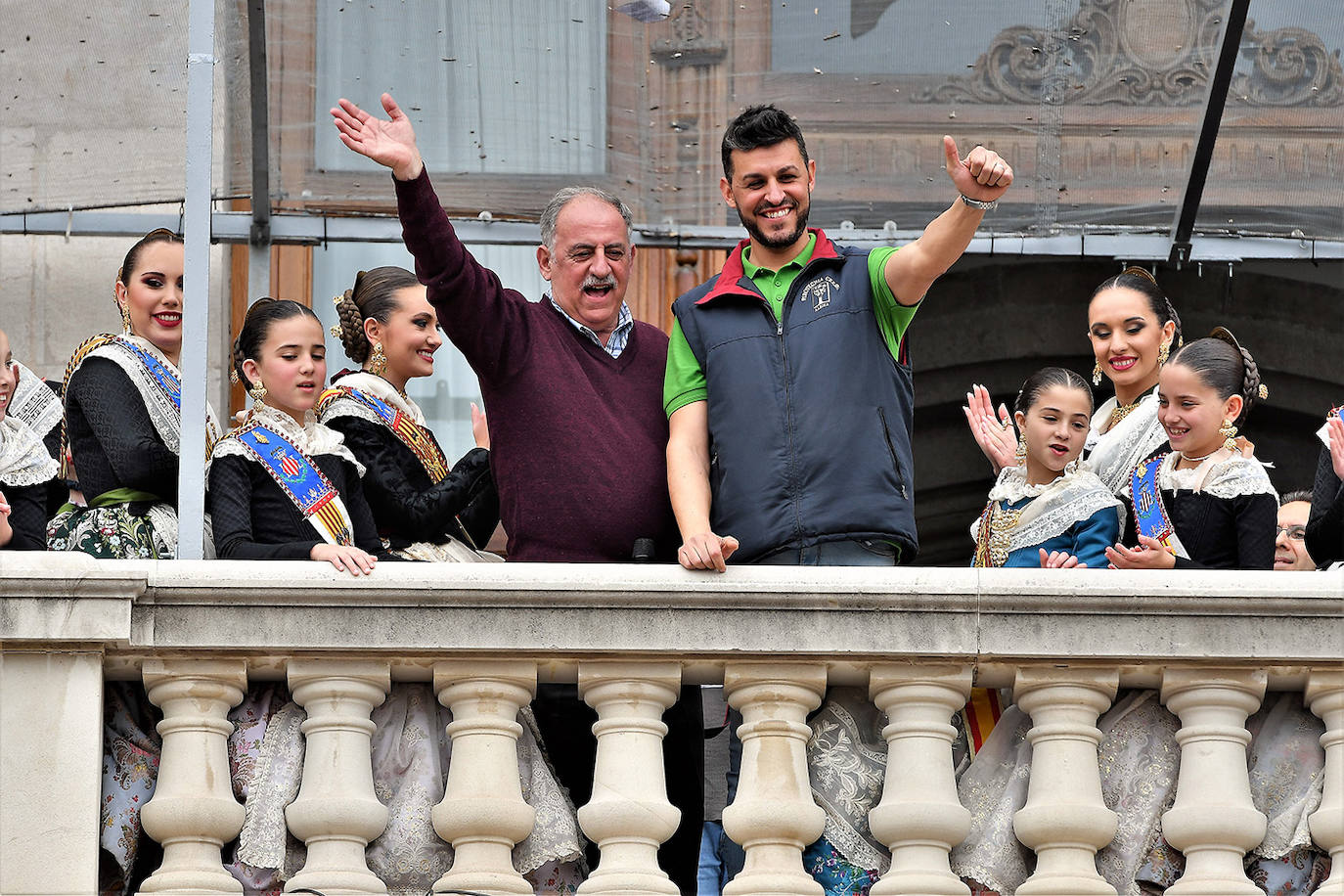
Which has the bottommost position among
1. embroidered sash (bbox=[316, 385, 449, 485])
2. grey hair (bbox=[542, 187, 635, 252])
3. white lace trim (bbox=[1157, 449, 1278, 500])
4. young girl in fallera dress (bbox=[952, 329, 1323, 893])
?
young girl in fallera dress (bbox=[952, 329, 1323, 893])

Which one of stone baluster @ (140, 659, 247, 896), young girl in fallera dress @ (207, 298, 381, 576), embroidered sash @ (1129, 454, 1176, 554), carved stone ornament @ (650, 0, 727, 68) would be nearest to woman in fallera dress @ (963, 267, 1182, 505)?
embroidered sash @ (1129, 454, 1176, 554)

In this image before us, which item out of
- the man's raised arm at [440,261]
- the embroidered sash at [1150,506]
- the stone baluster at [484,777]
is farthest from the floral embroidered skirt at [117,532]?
the embroidered sash at [1150,506]

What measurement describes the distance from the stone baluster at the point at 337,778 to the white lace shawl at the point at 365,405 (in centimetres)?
131

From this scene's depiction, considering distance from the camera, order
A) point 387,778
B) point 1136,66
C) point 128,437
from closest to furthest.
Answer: point 387,778, point 128,437, point 1136,66

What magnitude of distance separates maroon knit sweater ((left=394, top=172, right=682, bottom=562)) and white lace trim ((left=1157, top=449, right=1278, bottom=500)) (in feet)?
3.94

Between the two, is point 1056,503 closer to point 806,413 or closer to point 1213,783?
point 806,413

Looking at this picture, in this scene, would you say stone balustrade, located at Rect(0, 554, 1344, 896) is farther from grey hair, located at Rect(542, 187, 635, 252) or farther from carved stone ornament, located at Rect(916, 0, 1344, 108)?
carved stone ornament, located at Rect(916, 0, 1344, 108)

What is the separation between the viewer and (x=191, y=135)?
5.23 m

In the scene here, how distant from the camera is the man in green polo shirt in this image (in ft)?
16.8

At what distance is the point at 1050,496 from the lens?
590 cm

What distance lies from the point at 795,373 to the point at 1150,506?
39.1 inches

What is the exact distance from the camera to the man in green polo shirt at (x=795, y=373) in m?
5.12

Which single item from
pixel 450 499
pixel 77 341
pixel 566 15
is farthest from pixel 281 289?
pixel 450 499

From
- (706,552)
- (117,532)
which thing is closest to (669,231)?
(117,532)
